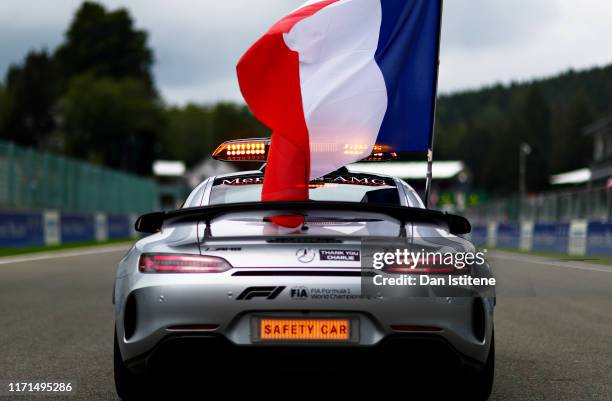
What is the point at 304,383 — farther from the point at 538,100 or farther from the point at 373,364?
the point at 538,100

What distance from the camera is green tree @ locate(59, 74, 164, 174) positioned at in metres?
92.6

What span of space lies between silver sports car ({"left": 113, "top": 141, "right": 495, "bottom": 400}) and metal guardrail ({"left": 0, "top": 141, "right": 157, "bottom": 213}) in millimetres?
22520

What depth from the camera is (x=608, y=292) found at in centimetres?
1296

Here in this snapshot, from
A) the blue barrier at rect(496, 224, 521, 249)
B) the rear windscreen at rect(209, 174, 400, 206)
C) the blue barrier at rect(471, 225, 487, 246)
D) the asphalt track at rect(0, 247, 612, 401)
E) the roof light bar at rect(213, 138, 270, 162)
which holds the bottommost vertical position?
the blue barrier at rect(471, 225, 487, 246)

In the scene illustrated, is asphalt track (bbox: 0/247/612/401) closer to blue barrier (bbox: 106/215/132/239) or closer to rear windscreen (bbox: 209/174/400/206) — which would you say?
rear windscreen (bbox: 209/174/400/206)

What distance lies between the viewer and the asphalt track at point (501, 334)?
19.5 feet

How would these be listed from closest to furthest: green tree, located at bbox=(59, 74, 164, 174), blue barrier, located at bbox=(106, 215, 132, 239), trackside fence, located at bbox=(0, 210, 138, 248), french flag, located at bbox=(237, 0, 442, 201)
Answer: french flag, located at bbox=(237, 0, 442, 201), trackside fence, located at bbox=(0, 210, 138, 248), blue barrier, located at bbox=(106, 215, 132, 239), green tree, located at bbox=(59, 74, 164, 174)

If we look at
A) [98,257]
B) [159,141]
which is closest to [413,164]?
[159,141]

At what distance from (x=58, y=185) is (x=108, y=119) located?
202ft

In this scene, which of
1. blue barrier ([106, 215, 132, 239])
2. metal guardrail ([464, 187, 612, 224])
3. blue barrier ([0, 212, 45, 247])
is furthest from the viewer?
blue barrier ([106, 215, 132, 239])

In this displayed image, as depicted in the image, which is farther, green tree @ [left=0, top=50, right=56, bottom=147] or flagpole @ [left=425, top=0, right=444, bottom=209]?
green tree @ [left=0, top=50, right=56, bottom=147]

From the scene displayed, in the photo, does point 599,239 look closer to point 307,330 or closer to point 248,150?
point 248,150

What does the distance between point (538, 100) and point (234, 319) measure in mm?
147558

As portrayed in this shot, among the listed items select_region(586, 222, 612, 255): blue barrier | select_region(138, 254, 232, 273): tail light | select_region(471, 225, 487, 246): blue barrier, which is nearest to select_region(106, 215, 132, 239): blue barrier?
select_region(471, 225, 487, 246): blue barrier
